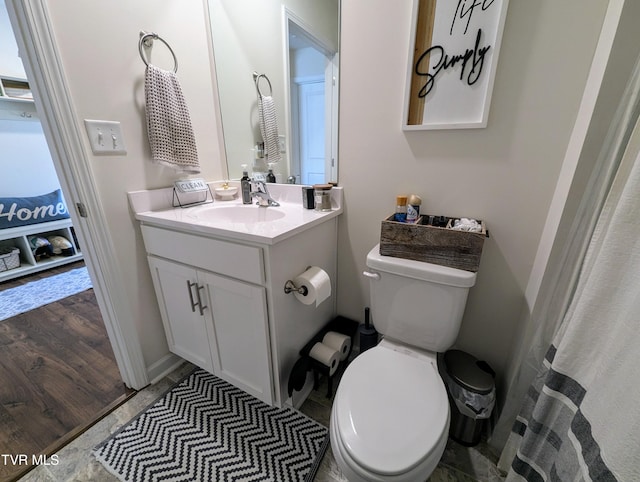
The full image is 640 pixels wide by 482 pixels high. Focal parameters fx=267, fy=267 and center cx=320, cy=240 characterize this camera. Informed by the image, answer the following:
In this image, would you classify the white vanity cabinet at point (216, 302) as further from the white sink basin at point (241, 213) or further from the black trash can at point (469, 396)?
the black trash can at point (469, 396)

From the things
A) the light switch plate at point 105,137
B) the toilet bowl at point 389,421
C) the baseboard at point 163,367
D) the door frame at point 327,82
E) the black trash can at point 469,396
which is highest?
the door frame at point 327,82

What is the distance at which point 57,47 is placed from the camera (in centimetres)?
89

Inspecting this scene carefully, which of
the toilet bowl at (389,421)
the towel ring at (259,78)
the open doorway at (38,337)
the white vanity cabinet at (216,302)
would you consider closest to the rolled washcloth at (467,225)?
the toilet bowl at (389,421)

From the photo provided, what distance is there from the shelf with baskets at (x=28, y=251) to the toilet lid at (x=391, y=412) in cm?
312

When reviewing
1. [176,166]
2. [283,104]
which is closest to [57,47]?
[176,166]

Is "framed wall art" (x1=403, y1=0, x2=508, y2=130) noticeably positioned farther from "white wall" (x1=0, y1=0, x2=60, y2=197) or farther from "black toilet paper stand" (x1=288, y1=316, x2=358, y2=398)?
"white wall" (x1=0, y1=0, x2=60, y2=197)

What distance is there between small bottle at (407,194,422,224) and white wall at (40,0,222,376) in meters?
1.09

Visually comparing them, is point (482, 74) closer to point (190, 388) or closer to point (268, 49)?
point (268, 49)

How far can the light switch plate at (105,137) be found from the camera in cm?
101

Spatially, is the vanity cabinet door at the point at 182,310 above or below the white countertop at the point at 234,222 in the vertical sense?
below

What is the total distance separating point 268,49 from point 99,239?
1194mm

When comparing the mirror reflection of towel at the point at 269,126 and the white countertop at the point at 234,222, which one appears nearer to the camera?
the white countertop at the point at 234,222

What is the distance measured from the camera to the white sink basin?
128 cm

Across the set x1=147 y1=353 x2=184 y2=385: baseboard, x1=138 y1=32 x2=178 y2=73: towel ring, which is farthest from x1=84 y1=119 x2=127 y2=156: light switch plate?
x1=147 y1=353 x2=184 y2=385: baseboard
